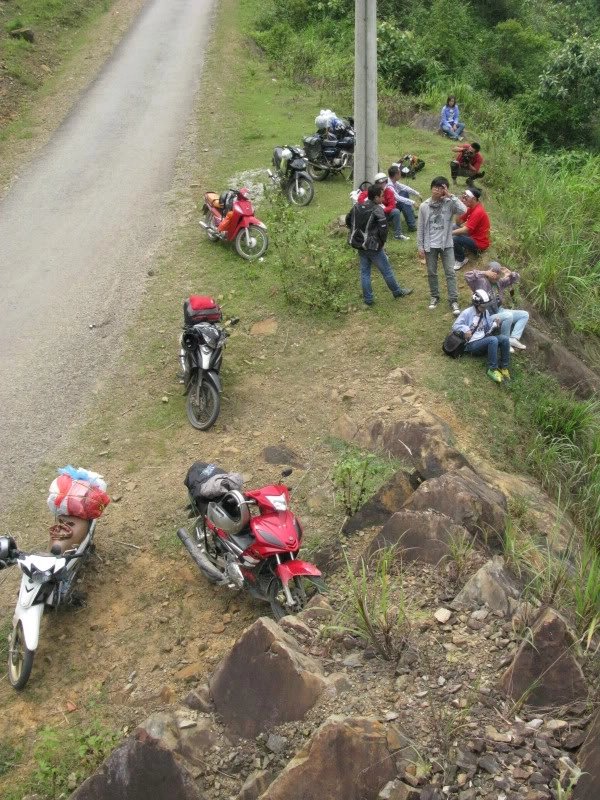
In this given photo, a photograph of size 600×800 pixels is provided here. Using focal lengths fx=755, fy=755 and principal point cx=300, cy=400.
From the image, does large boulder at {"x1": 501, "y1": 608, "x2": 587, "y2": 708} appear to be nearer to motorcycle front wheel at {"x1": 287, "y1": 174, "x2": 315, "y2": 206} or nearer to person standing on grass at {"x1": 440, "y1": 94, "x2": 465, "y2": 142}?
motorcycle front wheel at {"x1": 287, "y1": 174, "x2": 315, "y2": 206}

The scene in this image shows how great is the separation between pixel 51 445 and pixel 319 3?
1946 cm

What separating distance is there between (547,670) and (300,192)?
31.9 ft

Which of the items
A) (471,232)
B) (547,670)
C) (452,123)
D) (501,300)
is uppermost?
(547,670)

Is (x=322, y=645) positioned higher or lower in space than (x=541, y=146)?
higher

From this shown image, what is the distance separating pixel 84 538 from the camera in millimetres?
5551

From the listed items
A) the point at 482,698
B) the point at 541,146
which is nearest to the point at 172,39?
the point at 541,146

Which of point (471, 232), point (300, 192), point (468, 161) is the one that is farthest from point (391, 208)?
point (468, 161)

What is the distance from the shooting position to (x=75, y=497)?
5.55 meters

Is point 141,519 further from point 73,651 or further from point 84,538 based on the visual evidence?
point 73,651

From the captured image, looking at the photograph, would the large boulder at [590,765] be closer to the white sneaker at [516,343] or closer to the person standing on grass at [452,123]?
the white sneaker at [516,343]

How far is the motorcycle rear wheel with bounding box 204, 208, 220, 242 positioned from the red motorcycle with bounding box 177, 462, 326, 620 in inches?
236

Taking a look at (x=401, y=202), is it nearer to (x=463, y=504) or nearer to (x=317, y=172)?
(x=317, y=172)

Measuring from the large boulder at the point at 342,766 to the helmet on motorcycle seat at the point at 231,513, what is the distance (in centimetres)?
204

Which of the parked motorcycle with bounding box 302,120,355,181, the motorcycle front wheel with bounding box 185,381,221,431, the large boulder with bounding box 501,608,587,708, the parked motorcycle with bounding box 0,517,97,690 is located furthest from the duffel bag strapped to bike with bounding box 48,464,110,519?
the parked motorcycle with bounding box 302,120,355,181
